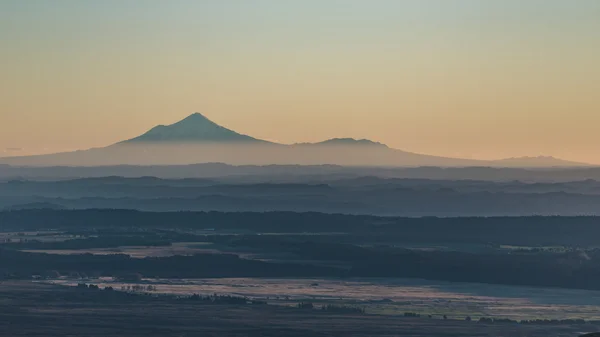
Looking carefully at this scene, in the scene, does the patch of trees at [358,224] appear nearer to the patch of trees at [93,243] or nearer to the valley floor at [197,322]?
the patch of trees at [93,243]

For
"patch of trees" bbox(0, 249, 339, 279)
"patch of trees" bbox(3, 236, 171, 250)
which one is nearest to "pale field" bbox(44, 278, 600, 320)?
"patch of trees" bbox(0, 249, 339, 279)

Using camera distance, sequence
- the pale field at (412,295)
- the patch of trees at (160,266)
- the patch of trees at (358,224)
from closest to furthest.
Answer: the pale field at (412,295) → the patch of trees at (160,266) → the patch of trees at (358,224)

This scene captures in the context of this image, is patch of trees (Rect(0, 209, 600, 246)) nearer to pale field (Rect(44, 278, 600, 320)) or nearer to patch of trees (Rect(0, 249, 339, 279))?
patch of trees (Rect(0, 249, 339, 279))

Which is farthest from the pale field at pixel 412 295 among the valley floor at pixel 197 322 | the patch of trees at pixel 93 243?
the patch of trees at pixel 93 243

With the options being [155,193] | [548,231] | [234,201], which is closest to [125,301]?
[548,231]

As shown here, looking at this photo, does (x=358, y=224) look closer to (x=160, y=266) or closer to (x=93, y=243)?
(x=93, y=243)

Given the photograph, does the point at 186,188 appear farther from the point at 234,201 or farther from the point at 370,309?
the point at 370,309

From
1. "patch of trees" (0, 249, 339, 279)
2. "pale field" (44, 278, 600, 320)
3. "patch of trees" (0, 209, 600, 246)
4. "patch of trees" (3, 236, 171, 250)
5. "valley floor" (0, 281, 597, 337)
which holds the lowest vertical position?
"valley floor" (0, 281, 597, 337)

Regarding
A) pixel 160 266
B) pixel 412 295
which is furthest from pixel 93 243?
pixel 412 295
